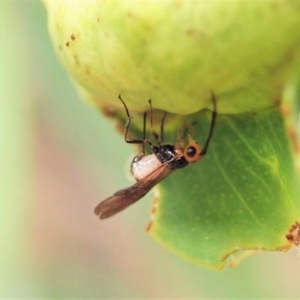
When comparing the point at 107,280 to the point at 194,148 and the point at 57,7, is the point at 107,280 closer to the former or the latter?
the point at 194,148

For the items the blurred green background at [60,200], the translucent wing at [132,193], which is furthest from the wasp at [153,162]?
the blurred green background at [60,200]

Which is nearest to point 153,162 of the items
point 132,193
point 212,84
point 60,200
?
point 132,193

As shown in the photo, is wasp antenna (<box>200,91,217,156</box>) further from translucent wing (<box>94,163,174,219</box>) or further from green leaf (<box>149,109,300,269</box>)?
translucent wing (<box>94,163,174,219</box>)

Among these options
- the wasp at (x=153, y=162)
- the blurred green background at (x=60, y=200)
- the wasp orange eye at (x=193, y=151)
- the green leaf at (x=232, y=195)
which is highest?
the blurred green background at (x=60, y=200)

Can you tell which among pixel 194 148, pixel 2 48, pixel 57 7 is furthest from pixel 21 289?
pixel 57 7

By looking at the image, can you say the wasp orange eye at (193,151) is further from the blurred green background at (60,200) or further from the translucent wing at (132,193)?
the blurred green background at (60,200)

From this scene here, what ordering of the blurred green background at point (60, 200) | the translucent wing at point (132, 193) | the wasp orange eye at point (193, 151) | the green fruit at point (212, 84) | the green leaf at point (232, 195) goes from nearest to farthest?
the green fruit at point (212, 84)
the green leaf at point (232, 195)
the wasp orange eye at point (193, 151)
the translucent wing at point (132, 193)
the blurred green background at point (60, 200)

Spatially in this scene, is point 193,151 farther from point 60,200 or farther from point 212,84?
point 60,200
